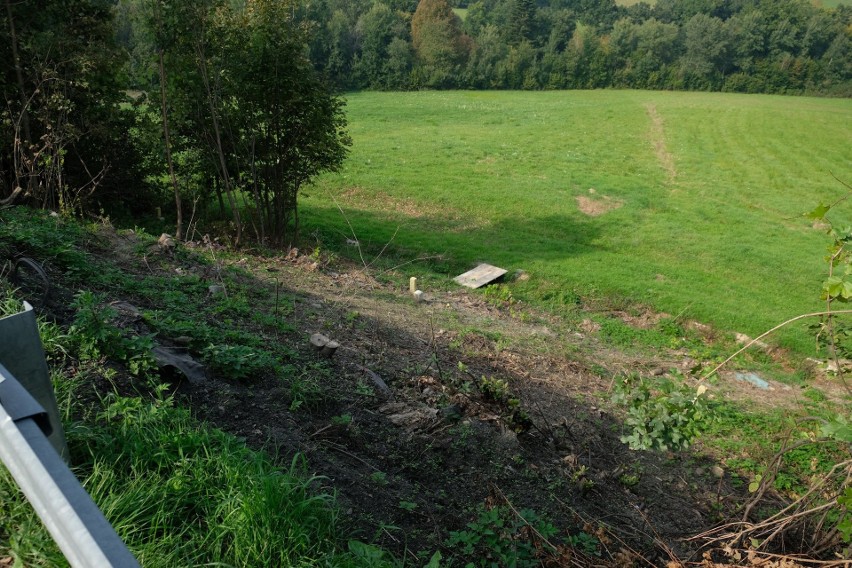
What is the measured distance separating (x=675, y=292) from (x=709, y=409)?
10.7 metres

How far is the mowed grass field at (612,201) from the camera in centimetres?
1481

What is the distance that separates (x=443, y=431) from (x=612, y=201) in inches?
776

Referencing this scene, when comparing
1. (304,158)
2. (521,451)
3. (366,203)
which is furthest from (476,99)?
(521,451)

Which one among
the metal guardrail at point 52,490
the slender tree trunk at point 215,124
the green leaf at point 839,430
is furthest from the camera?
the slender tree trunk at point 215,124

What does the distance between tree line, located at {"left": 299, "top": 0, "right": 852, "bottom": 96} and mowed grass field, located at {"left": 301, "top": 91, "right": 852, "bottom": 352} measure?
19.9 meters

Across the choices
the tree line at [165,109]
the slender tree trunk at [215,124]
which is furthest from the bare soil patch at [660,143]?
the slender tree trunk at [215,124]

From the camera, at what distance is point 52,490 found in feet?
5.50

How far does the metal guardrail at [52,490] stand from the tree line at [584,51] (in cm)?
5644

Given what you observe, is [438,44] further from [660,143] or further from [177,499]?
[177,499]

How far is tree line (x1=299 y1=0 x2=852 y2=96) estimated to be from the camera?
61188 millimetres

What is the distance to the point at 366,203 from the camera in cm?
2059

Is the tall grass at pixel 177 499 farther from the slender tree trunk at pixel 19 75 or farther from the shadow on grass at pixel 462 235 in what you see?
the shadow on grass at pixel 462 235

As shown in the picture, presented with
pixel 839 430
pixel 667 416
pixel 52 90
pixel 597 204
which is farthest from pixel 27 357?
pixel 597 204

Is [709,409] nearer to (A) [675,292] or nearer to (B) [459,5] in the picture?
(A) [675,292]
